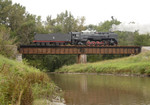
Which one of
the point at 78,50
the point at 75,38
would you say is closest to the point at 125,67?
the point at 75,38

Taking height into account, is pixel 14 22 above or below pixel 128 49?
above

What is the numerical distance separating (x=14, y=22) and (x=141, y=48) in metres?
38.1

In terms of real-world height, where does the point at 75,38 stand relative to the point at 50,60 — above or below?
above

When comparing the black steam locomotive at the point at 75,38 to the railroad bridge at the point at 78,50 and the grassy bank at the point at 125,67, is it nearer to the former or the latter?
the railroad bridge at the point at 78,50

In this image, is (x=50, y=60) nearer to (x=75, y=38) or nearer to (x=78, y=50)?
(x=78, y=50)

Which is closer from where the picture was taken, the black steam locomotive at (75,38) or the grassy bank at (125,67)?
the grassy bank at (125,67)

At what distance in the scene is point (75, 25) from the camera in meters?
102

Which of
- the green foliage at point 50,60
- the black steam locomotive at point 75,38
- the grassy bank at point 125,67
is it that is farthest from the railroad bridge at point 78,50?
the green foliage at point 50,60

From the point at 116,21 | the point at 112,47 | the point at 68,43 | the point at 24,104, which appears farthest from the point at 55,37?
the point at 116,21

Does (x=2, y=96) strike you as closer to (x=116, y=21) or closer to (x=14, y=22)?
(x=14, y=22)

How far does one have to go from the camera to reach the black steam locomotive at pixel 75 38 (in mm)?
53250

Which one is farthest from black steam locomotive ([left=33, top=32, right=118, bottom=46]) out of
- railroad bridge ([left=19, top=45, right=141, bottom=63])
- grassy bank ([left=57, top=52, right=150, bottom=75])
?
grassy bank ([left=57, top=52, right=150, bottom=75])

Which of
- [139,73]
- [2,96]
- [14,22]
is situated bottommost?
[139,73]

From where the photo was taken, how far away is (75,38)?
53844 millimetres
